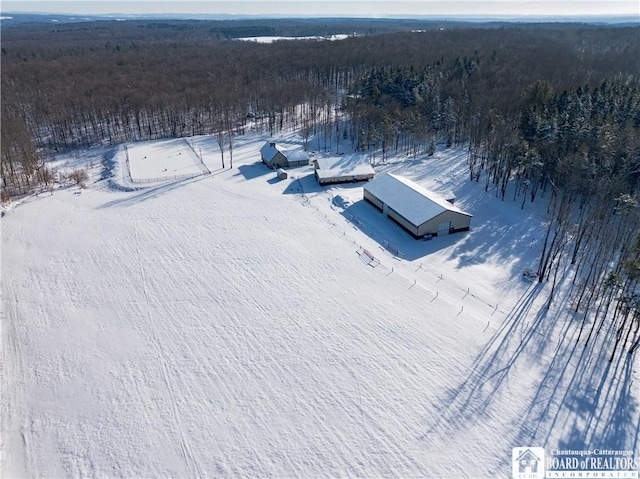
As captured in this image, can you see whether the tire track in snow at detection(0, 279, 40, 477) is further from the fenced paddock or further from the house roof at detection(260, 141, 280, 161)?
the house roof at detection(260, 141, 280, 161)

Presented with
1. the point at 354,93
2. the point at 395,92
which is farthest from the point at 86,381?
the point at 354,93

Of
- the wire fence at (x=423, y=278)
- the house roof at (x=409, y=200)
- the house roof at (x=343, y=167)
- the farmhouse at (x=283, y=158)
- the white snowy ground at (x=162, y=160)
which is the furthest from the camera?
the farmhouse at (x=283, y=158)

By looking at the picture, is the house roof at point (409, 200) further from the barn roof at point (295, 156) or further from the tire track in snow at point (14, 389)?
the tire track in snow at point (14, 389)

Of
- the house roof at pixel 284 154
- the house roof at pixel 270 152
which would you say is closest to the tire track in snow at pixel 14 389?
the house roof at pixel 270 152

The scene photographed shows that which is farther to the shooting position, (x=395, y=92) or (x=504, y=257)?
(x=395, y=92)

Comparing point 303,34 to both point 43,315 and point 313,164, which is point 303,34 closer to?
point 313,164

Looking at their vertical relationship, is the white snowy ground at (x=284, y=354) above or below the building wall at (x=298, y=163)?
below

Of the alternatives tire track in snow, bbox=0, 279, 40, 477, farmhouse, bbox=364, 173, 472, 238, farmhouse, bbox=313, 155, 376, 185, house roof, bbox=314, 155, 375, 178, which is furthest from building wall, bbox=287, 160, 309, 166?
tire track in snow, bbox=0, 279, 40, 477
